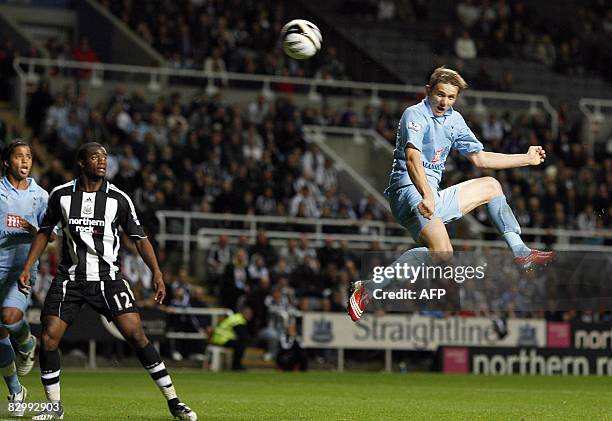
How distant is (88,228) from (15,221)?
5.34 ft

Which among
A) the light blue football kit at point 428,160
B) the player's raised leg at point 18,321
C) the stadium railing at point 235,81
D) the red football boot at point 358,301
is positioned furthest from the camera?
the stadium railing at point 235,81

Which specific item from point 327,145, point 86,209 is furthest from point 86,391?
point 327,145

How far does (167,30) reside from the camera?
106 ft

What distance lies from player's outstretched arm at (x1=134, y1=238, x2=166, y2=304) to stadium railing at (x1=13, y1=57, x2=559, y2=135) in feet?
57.4

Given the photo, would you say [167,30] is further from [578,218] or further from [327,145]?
[578,218]

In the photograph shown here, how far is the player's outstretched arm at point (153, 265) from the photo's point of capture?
442 inches

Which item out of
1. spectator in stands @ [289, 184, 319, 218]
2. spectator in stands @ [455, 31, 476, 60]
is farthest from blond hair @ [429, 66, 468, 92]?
spectator in stands @ [455, 31, 476, 60]

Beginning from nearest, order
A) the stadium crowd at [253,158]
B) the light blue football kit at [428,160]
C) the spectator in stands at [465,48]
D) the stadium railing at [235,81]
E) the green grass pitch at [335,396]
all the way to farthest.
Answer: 1. the light blue football kit at [428,160]
2. the green grass pitch at [335,396]
3. the stadium crowd at [253,158]
4. the stadium railing at [235,81]
5. the spectator in stands at [465,48]

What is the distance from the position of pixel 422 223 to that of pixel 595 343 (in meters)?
14.9

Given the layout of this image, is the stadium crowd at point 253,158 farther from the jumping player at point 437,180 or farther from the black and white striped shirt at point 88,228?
the jumping player at point 437,180

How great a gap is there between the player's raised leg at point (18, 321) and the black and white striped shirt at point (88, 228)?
1285 mm

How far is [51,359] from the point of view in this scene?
1129 centimetres

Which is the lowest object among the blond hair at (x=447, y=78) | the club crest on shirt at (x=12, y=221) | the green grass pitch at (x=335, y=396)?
the green grass pitch at (x=335, y=396)

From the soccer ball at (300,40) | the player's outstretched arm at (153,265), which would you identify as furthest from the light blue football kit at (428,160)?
the player's outstretched arm at (153,265)
